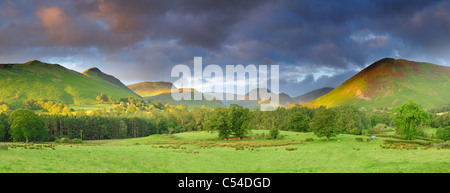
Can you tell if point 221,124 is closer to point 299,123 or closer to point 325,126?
point 325,126

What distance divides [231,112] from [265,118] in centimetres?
8674

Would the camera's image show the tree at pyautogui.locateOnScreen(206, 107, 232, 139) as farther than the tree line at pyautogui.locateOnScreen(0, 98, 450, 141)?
Yes

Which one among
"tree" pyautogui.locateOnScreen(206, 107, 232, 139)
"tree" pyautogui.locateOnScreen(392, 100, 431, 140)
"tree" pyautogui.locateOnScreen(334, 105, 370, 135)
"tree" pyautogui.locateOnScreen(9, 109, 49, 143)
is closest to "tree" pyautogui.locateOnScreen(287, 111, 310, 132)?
"tree" pyautogui.locateOnScreen(334, 105, 370, 135)

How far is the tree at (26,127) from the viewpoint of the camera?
269 feet

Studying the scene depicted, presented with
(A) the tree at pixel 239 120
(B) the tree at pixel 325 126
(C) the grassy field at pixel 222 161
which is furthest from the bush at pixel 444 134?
(A) the tree at pixel 239 120

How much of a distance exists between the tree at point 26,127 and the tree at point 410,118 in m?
114

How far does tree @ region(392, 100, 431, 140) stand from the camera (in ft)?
197

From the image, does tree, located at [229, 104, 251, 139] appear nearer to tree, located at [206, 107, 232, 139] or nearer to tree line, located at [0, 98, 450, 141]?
tree line, located at [0, 98, 450, 141]

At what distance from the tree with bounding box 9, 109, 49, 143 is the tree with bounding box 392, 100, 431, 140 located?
113533mm
